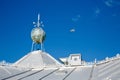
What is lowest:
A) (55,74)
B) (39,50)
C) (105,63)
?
(55,74)

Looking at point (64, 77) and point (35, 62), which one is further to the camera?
point (35, 62)

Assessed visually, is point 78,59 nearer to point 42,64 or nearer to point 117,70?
point 42,64

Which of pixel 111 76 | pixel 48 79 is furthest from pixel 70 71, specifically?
pixel 111 76

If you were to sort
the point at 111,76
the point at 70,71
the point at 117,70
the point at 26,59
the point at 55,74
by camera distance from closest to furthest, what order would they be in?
the point at 111,76, the point at 117,70, the point at 55,74, the point at 70,71, the point at 26,59

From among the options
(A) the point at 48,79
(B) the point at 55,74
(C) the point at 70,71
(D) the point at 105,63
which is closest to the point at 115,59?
(D) the point at 105,63

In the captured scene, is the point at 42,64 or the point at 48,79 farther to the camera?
the point at 42,64

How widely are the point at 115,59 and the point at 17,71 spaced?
13804mm

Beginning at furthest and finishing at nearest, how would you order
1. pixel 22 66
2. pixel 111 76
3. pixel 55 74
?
1. pixel 22 66
2. pixel 55 74
3. pixel 111 76

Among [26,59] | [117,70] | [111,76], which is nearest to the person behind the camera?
[111,76]

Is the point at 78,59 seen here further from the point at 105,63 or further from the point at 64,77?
the point at 64,77

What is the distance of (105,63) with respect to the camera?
148ft

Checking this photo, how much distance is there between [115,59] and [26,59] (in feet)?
44.8

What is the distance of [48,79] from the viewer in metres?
36.2

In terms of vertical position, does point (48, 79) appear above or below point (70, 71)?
below
